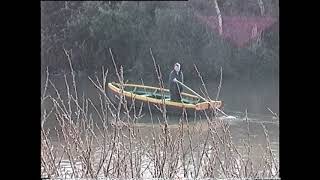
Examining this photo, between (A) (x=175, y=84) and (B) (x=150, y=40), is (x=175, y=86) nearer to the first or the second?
(A) (x=175, y=84)

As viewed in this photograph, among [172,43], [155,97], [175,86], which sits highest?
Answer: [172,43]

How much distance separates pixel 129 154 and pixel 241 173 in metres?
0.45

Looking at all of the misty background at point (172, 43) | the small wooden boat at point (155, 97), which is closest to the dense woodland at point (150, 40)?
the misty background at point (172, 43)

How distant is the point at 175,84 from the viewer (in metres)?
3.43

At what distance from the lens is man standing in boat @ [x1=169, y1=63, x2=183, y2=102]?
10.4ft

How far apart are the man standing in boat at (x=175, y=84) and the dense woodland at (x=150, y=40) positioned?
10 cm

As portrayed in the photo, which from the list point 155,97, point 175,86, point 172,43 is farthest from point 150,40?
point 175,86

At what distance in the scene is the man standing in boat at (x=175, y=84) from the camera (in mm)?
3159

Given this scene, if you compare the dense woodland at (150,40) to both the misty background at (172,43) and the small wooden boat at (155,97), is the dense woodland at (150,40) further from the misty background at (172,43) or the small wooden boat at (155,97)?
the small wooden boat at (155,97)

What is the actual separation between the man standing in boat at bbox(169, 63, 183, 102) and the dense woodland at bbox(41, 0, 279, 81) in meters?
0.10

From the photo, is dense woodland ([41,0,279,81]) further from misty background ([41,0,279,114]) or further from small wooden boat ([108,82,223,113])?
small wooden boat ([108,82,223,113])

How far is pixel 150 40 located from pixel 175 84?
1.63 metres
